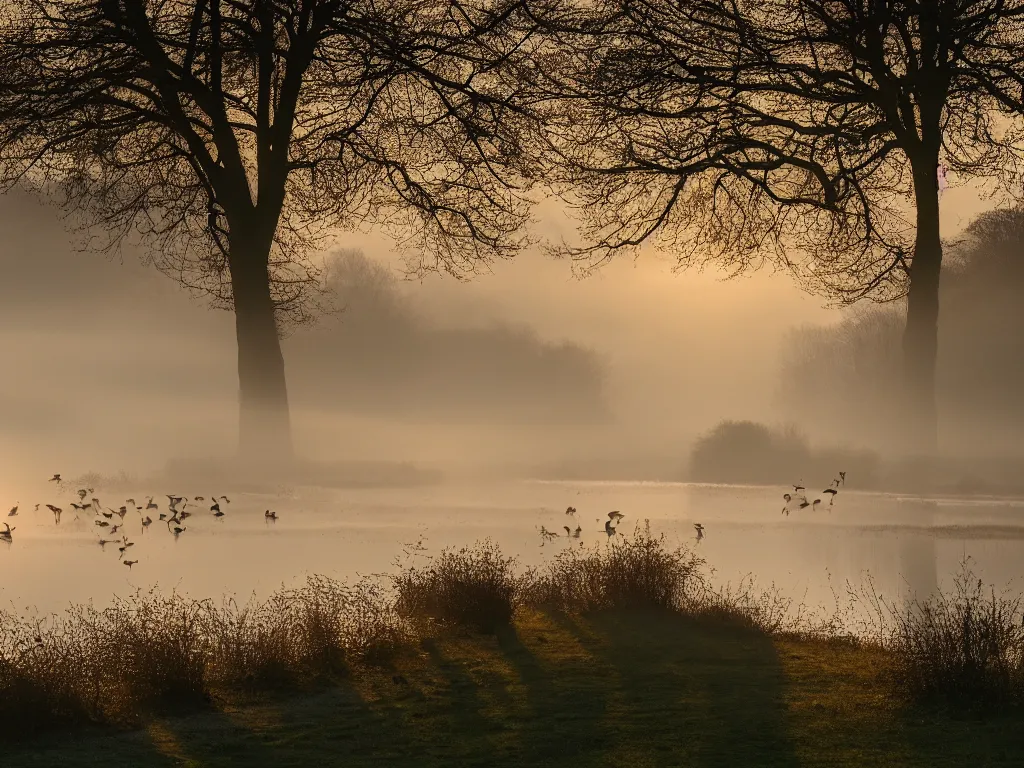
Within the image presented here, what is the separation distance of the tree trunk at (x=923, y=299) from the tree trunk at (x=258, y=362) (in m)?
12.2

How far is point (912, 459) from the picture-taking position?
23344 millimetres

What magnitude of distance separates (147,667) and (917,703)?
671 cm

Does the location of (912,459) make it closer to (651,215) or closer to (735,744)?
(651,215)

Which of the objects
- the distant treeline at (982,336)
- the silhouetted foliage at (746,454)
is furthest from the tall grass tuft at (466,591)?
the distant treeline at (982,336)

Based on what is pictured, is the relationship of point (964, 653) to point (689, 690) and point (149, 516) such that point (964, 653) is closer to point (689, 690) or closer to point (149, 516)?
point (689, 690)

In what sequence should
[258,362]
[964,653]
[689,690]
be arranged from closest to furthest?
[964,653]
[689,690]
[258,362]

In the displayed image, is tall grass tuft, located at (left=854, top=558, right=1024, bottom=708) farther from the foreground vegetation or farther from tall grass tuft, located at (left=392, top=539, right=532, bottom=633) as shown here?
tall grass tuft, located at (left=392, top=539, right=532, bottom=633)

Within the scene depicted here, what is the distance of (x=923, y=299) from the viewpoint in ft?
73.4

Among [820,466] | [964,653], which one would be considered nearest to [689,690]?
[964,653]

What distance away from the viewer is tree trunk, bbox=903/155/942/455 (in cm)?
2239

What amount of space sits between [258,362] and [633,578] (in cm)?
1014

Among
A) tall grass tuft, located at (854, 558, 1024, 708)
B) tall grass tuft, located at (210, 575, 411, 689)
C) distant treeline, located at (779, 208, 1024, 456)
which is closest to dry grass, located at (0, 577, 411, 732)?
tall grass tuft, located at (210, 575, 411, 689)

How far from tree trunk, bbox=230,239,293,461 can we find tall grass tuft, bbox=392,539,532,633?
866 cm

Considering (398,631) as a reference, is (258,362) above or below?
above
